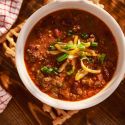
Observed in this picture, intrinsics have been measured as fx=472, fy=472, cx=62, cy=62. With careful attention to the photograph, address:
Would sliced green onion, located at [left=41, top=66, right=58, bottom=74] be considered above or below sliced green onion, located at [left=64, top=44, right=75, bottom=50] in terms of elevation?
below

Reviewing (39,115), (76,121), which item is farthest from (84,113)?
(39,115)

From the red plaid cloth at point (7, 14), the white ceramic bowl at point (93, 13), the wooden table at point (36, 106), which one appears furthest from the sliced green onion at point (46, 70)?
the red plaid cloth at point (7, 14)

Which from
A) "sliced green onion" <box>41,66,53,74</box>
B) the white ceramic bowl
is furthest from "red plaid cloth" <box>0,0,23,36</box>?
"sliced green onion" <box>41,66,53,74</box>

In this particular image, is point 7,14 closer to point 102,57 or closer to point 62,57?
point 62,57

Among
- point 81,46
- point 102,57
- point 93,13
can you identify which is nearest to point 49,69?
point 81,46

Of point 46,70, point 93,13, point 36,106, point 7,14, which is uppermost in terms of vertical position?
point 93,13

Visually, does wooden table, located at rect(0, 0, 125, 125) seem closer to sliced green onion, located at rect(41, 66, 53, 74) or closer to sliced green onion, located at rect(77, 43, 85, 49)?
sliced green onion, located at rect(41, 66, 53, 74)
